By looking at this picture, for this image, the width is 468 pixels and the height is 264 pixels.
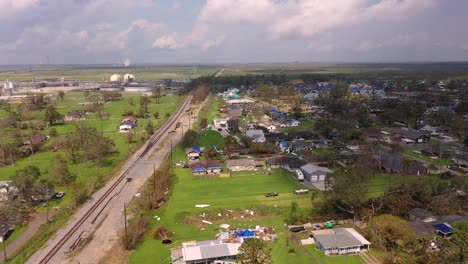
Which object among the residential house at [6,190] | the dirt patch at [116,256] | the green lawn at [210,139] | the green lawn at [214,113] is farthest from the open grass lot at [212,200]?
the green lawn at [214,113]

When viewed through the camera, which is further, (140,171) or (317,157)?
(317,157)

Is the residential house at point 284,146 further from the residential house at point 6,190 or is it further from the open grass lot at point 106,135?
the residential house at point 6,190

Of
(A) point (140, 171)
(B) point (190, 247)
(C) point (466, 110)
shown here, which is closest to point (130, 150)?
(A) point (140, 171)

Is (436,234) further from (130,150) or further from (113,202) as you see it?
(130,150)

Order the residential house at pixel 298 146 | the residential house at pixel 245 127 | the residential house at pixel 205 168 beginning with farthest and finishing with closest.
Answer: the residential house at pixel 245 127, the residential house at pixel 298 146, the residential house at pixel 205 168

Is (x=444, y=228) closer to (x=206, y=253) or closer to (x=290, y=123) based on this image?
(x=206, y=253)
